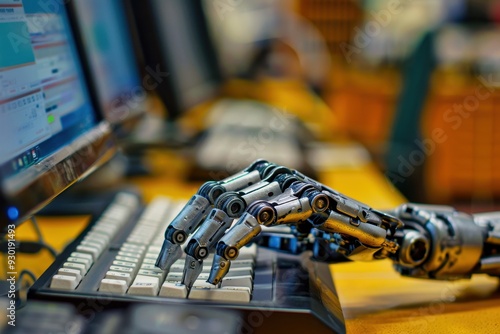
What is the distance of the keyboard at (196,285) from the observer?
1.90ft

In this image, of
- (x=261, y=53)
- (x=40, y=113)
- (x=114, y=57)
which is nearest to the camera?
(x=40, y=113)

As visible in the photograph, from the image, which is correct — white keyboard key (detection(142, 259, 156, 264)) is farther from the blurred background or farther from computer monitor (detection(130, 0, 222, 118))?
the blurred background

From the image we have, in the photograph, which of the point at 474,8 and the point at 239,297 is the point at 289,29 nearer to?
the point at 474,8

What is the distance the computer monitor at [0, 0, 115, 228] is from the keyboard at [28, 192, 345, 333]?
0.07 metres

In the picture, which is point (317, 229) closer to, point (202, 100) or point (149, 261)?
point (149, 261)

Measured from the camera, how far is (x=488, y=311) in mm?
744

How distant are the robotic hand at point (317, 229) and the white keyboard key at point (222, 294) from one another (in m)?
0.01

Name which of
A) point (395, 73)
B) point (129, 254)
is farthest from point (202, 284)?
point (395, 73)

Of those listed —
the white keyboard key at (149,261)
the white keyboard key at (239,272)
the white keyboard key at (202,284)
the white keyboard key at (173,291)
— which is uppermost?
the white keyboard key at (149,261)

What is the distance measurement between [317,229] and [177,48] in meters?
1.00

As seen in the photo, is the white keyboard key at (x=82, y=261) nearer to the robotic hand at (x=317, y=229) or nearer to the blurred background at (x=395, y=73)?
the robotic hand at (x=317, y=229)

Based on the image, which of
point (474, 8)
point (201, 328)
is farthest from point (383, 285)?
point (474, 8)

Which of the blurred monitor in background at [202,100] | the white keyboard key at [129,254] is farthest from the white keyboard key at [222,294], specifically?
the blurred monitor in background at [202,100]

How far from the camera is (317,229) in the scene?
66cm
